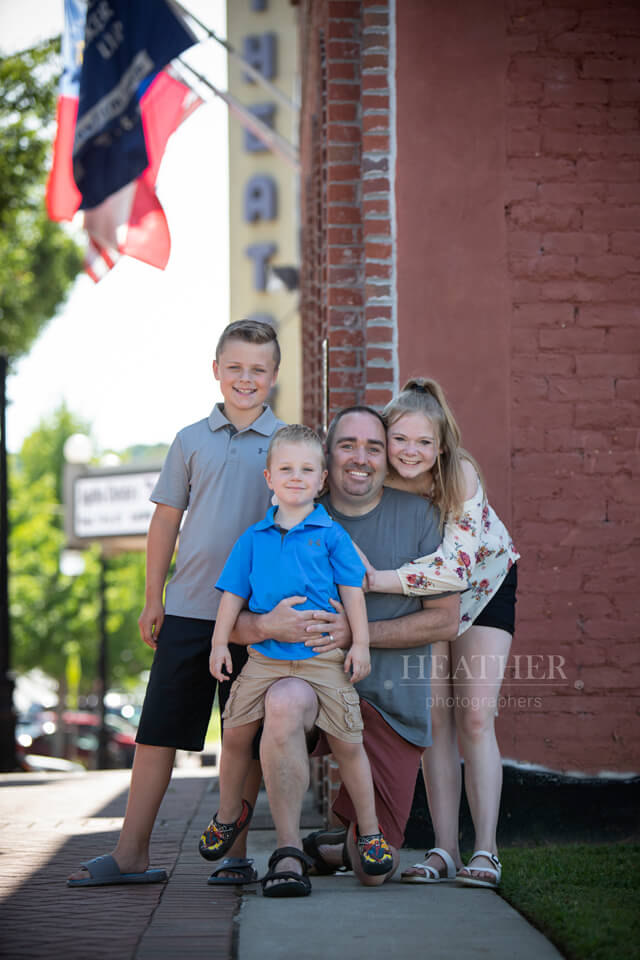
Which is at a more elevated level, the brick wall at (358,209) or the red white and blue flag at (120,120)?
the red white and blue flag at (120,120)

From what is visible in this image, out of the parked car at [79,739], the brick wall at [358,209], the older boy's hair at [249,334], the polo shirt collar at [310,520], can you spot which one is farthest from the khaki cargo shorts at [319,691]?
the parked car at [79,739]

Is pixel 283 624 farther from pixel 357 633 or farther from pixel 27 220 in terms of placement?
pixel 27 220

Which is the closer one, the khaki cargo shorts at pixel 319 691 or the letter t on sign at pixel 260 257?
the khaki cargo shorts at pixel 319 691

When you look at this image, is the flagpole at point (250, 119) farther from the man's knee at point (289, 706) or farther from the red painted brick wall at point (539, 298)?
the man's knee at point (289, 706)

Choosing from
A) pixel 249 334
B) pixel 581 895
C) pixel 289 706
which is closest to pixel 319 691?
pixel 289 706

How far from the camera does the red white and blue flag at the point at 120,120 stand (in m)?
8.01

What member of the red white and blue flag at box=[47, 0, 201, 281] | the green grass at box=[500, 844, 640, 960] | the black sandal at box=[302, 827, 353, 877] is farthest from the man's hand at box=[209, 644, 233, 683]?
the red white and blue flag at box=[47, 0, 201, 281]

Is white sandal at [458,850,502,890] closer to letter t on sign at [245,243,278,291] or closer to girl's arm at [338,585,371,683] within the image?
girl's arm at [338,585,371,683]

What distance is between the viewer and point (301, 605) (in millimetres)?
3689

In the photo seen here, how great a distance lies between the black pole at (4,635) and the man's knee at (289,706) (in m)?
8.95

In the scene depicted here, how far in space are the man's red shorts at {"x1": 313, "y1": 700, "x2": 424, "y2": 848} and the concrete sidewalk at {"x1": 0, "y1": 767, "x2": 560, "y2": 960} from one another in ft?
0.76

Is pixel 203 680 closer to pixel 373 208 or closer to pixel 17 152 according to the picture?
pixel 373 208

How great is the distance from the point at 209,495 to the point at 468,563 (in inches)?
38.7

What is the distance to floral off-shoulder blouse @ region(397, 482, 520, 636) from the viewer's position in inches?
155
